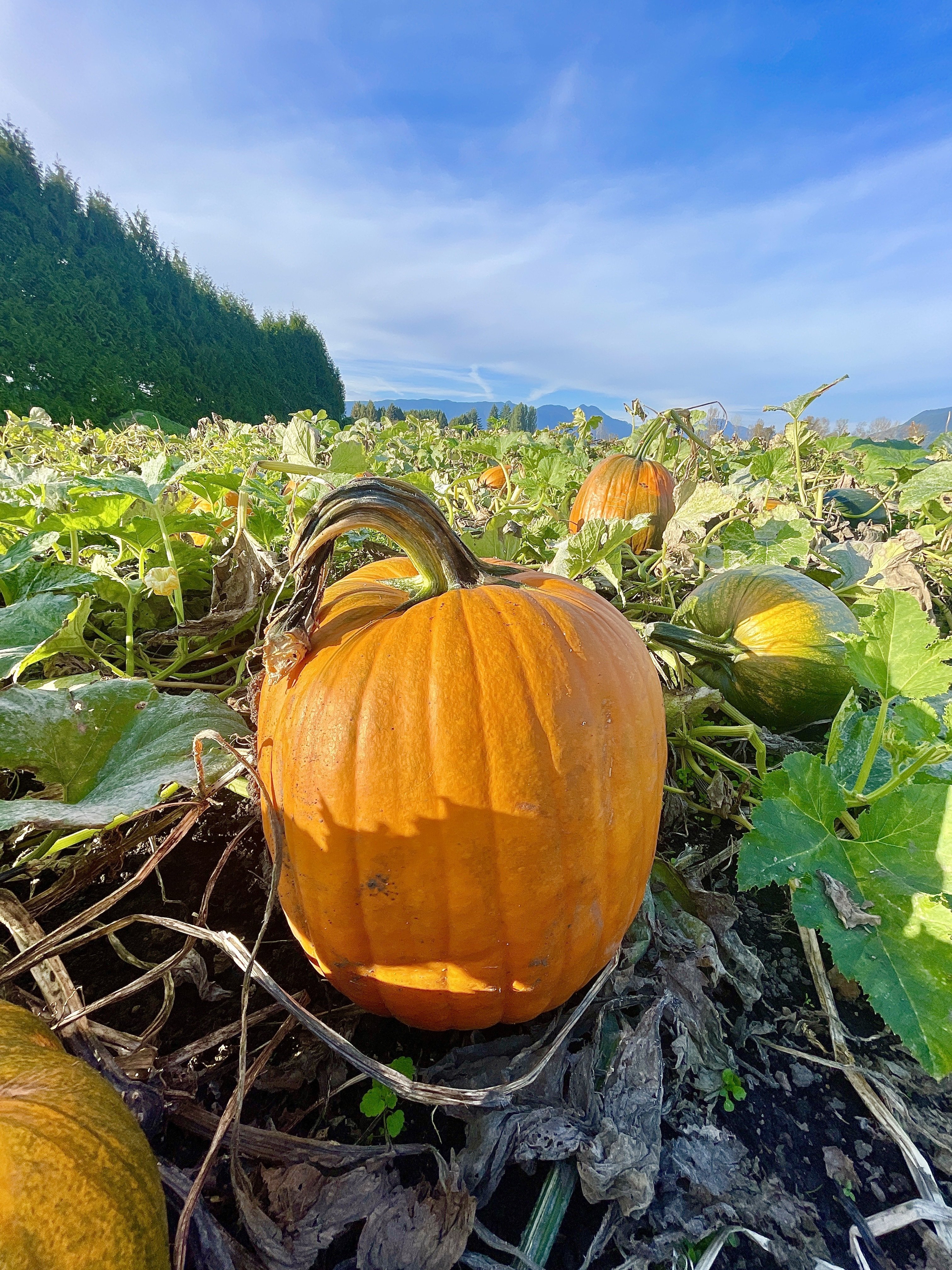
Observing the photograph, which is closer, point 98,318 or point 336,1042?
point 336,1042

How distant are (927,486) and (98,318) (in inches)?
841

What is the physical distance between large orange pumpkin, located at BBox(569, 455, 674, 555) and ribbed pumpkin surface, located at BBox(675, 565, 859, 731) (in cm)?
109

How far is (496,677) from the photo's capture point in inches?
33.6

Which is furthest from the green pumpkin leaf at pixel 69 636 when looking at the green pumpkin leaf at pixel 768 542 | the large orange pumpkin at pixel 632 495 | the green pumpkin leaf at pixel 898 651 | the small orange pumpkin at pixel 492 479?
the small orange pumpkin at pixel 492 479

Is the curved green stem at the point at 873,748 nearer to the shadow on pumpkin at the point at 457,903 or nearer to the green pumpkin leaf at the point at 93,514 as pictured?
the shadow on pumpkin at the point at 457,903

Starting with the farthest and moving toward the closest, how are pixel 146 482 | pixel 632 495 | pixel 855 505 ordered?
1. pixel 855 505
2. pixel 632 495
3. pixel 146 482

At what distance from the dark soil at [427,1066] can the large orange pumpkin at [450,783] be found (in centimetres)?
14

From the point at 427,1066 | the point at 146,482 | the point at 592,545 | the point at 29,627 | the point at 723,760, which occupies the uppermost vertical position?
the point at 146,482

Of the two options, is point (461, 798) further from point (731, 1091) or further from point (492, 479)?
point (492, 479)

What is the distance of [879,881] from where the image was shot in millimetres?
916

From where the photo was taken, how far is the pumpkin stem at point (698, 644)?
165 cm

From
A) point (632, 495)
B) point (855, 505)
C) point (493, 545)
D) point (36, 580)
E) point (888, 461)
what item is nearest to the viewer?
point (36, 580)

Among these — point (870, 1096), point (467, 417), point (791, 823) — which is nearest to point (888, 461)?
point (791, 823)

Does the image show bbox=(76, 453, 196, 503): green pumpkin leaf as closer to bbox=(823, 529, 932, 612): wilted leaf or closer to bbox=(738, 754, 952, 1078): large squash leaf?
bbox=(738, 754, 952, 1078): large squash leaf
